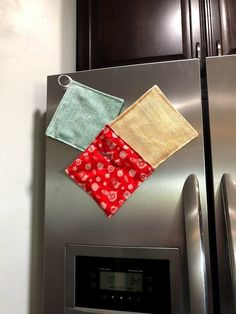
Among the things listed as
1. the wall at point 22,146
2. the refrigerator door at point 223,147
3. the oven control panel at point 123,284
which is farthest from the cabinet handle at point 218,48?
the oven control panel at point 123,284

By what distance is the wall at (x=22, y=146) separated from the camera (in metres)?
0.86

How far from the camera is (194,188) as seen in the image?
2.47 ft

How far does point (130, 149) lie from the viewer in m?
0.83

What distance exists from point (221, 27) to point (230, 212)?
28.2 inches

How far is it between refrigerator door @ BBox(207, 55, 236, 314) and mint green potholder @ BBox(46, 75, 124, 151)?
0.83 feet

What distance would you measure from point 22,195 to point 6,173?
0.29 feet

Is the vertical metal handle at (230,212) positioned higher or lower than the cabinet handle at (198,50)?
lower

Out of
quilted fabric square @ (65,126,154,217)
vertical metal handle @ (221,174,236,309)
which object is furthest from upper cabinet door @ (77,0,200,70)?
vertical metal handle @ (221,174,236,309)

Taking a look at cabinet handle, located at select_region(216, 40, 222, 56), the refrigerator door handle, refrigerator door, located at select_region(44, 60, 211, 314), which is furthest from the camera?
cabinet handle, located at select_region(216, 40, 222, 56)

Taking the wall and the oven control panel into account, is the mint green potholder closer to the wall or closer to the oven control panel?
the wall

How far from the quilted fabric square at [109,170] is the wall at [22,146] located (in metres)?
0.16

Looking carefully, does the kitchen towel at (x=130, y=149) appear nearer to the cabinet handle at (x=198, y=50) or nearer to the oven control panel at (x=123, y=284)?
the oven control panel at (x=123, y=284)

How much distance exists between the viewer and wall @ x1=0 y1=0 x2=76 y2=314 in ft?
2.81

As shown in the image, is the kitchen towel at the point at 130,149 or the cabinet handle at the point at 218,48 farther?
the cabinet handle at the point at 218,48
